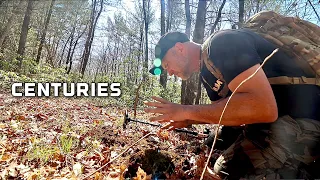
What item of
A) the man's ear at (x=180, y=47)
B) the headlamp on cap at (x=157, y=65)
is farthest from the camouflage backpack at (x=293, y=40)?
the headlamp on cap at (x=157, y=65)

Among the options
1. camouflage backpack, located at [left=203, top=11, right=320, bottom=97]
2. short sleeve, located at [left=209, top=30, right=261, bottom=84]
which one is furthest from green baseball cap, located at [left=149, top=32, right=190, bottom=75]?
short sleeve, located at [left=209, top=30, right=261, bottom=84]

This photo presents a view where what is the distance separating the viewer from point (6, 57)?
1155cm

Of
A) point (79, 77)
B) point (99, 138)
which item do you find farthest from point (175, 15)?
point (99, 138)

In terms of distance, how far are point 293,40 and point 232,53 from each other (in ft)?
1.68

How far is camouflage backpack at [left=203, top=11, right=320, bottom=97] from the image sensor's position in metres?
1.78

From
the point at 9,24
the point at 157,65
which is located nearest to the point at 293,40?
the point at 157,65

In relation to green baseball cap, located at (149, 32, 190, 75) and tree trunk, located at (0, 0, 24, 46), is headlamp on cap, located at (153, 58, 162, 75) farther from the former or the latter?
tree trunk, located at (0, 0, 24, 46)

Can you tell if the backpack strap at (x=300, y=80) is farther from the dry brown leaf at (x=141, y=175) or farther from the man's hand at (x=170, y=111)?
the dry brown leaf at (x=141, y=175)

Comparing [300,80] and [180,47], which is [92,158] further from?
[300,80]

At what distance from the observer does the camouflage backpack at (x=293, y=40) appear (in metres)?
1.78

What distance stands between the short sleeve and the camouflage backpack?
108 mm

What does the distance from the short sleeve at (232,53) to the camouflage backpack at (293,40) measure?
0.11 meters

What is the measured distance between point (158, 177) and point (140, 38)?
84.9 feet

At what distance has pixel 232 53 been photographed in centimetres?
168
